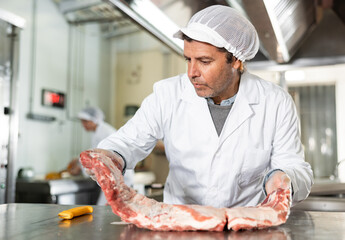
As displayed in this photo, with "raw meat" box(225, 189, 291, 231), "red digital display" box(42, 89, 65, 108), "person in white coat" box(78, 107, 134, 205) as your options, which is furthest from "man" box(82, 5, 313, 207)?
"red digital display" box(42, 89, 65, 108)

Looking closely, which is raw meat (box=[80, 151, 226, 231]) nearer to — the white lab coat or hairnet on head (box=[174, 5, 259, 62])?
the white lab coat

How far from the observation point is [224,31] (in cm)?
136

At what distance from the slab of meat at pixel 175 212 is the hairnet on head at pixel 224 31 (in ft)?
1.84

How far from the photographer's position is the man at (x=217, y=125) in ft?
4.51

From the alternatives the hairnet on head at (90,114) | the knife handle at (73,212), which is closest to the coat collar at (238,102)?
the knife handle at (73,212)

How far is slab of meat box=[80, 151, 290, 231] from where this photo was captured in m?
1.00

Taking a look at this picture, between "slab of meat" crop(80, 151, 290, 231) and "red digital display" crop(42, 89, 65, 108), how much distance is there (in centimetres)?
340

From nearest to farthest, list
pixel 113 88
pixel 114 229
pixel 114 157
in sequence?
pixel 114 229, pixel 114 157, pixel 113 88

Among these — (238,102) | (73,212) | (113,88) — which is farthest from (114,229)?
(113,88)

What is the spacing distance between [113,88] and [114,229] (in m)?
5.03

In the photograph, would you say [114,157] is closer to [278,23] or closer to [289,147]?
[289,147]

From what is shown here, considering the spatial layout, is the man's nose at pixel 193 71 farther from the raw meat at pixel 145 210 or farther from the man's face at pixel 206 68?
the raw meat at pixel 145 210

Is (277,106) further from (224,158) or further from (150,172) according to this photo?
(150,172)

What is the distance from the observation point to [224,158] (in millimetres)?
1448
